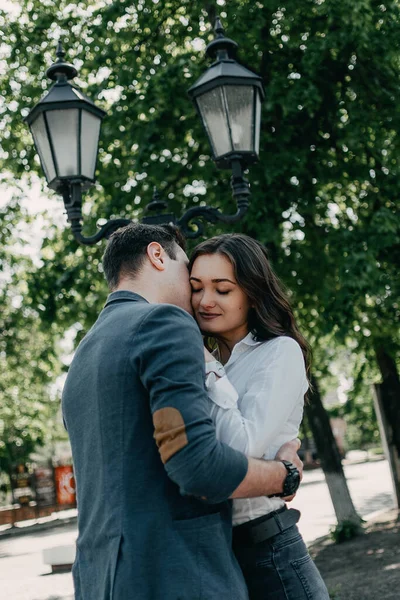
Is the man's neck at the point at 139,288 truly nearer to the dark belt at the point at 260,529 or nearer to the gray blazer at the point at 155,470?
the gray blazer at the point at 155,470

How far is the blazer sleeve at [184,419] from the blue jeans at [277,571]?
413 mm

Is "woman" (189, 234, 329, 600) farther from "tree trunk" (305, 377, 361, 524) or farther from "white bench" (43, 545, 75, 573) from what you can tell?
"white bench" (43, 545, 75, 573)

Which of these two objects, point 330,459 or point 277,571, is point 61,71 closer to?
point 277,571

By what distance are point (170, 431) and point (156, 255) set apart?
0.69 meters

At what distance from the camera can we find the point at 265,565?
229cm

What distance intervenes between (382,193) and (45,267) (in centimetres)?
487

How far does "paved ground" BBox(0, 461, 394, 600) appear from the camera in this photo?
1165cm

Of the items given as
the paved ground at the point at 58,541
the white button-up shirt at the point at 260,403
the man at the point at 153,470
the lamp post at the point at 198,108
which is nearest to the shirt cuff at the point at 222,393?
the white button-up shirt at the point at 260,403

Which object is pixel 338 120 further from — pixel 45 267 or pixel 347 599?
pixel 347 599

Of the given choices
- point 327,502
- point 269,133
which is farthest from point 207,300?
point 327,502

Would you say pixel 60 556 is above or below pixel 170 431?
below

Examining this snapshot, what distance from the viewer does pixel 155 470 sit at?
203cm

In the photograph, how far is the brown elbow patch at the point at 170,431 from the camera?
1.93 m

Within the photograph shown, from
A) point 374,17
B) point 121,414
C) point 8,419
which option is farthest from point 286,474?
point 8,419
